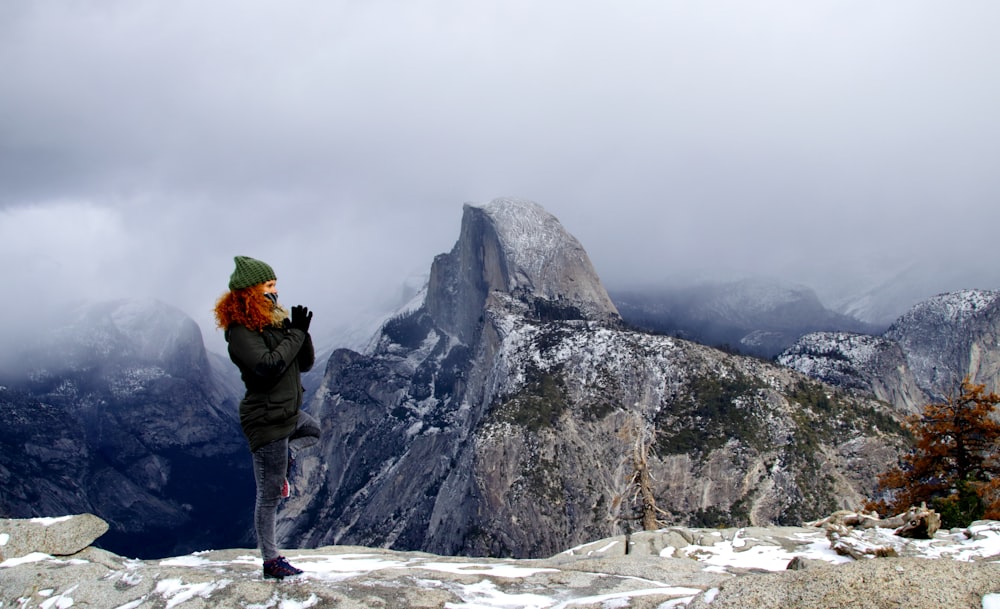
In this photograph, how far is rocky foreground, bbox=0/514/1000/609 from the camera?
6418 millimetres

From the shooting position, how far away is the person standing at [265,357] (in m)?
8.86

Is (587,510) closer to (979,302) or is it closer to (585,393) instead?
(585,393)

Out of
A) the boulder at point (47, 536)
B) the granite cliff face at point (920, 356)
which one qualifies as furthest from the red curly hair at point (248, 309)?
the granite cliff face at point (920, 356)

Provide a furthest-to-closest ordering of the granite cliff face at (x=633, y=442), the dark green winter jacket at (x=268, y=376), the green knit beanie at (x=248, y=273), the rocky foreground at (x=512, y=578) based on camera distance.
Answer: the granite cliff face at (x=633, y=442), the green knit beanie at (x=248, y=273), the dark green winter jacket at (x=268, y=376), the rocky foreground at (x=512, y=578)

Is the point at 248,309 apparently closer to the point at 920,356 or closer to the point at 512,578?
the point at 512,578

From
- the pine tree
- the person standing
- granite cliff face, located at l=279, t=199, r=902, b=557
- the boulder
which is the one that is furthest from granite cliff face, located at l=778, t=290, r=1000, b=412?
the person standing

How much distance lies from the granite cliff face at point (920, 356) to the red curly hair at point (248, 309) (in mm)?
153729

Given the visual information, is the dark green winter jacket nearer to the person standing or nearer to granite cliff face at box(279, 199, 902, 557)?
the person standing

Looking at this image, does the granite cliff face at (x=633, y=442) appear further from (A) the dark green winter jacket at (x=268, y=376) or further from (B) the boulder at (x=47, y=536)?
(A) the dark green winter jacket at (x=268, y=376)

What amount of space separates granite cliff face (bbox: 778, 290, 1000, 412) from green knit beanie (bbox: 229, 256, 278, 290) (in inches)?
6048

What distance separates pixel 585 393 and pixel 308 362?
114878 millimetres

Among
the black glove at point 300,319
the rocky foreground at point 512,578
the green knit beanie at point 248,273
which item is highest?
the green knit beanie at point 248,273

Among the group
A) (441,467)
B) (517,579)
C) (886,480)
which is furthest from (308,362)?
(441,467)

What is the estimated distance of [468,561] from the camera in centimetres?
1370
